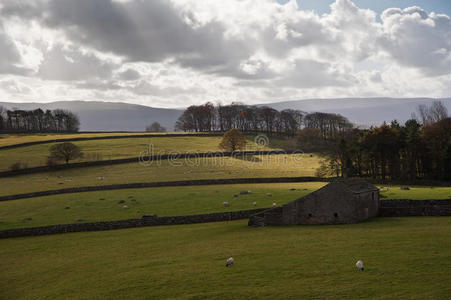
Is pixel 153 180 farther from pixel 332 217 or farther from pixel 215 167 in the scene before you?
pixel 332 217

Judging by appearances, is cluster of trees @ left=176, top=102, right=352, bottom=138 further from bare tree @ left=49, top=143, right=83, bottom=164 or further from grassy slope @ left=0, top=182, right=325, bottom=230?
grassy slope @ left=0, top=182, right=325, bottom=230

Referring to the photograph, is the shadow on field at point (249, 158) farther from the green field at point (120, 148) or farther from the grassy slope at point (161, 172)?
the green field at point (120, 148)

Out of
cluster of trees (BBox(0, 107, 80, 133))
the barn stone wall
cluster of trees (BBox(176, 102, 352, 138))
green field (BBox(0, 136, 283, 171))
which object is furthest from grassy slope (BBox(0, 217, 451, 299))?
cluster of trees (BBox(0, 107, 80, 133))

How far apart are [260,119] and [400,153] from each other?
87775 mm

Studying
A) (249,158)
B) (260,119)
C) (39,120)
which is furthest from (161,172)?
(39,120)

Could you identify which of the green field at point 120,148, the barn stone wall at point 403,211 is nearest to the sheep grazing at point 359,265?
the barn stone wall at point 403,211

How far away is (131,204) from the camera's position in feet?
165

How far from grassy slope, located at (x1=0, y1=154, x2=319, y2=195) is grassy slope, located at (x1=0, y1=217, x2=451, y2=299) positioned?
38.3 m

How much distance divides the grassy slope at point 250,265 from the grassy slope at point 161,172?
38.3 metres

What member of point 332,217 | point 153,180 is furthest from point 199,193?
point 332,217

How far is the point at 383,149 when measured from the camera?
242 feet

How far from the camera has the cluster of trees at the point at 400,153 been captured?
236ft

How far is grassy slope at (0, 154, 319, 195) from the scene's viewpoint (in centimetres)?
7031

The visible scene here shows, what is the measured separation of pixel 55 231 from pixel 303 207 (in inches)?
1101
